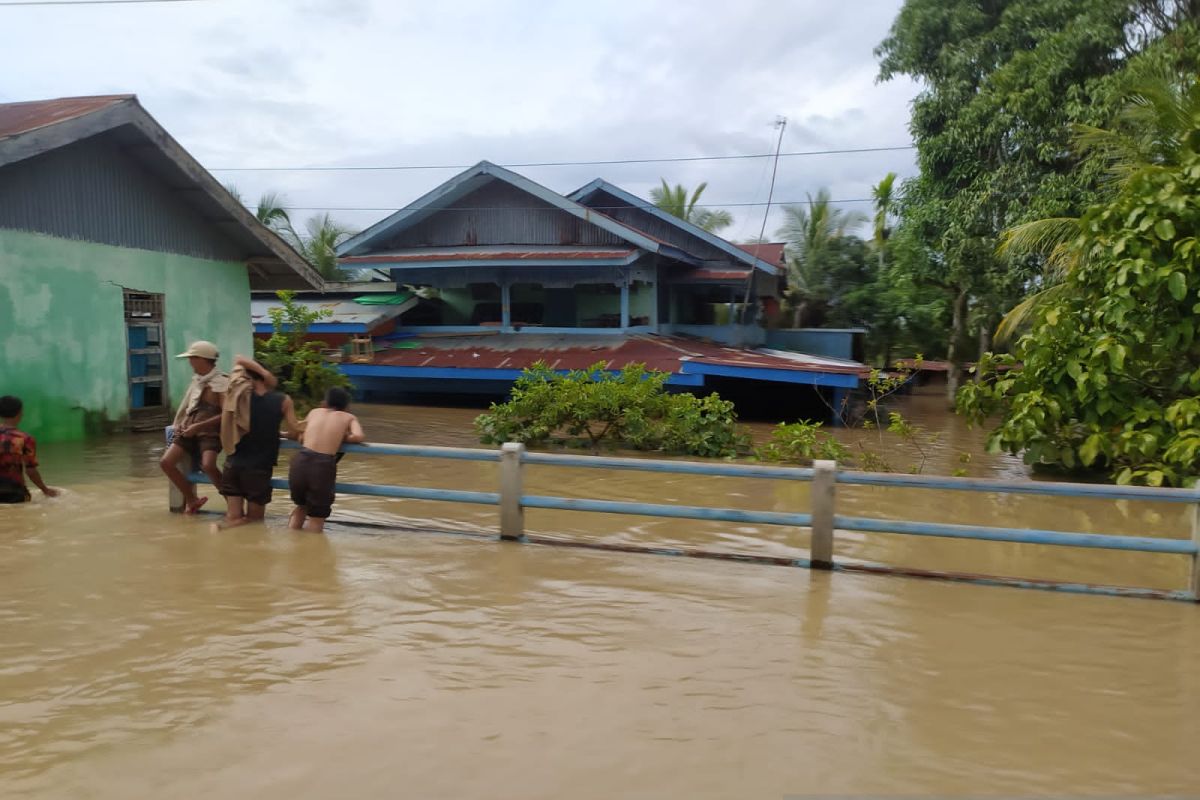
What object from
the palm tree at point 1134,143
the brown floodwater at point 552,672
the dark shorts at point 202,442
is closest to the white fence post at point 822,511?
the brown floodwater at point 552,672

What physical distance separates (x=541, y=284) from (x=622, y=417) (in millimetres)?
9198

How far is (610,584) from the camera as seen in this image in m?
5.57

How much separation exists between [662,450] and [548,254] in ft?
27.5

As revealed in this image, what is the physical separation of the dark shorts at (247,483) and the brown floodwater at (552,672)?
26 cm

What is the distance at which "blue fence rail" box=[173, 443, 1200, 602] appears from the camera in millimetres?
5102

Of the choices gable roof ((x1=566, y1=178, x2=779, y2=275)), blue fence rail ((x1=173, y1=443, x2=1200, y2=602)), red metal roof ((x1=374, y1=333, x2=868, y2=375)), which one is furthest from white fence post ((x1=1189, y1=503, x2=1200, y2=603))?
gable roof ((x1=566, y1=178, x2=779, y2=275))

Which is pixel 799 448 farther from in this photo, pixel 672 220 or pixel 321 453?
pixel 672 220

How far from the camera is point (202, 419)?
6.85 meters

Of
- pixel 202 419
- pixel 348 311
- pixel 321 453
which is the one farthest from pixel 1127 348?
pixel 348 311

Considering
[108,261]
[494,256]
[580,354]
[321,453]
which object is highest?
[494,256]

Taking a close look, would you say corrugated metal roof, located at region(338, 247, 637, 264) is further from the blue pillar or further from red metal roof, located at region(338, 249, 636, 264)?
the blue pillar

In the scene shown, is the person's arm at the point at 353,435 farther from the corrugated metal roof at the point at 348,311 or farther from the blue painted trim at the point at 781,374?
the corrugated metal roof at the point at 348,311

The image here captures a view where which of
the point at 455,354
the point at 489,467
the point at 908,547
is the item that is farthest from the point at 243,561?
the point at 455,354

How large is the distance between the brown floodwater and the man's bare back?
69 centimetres
